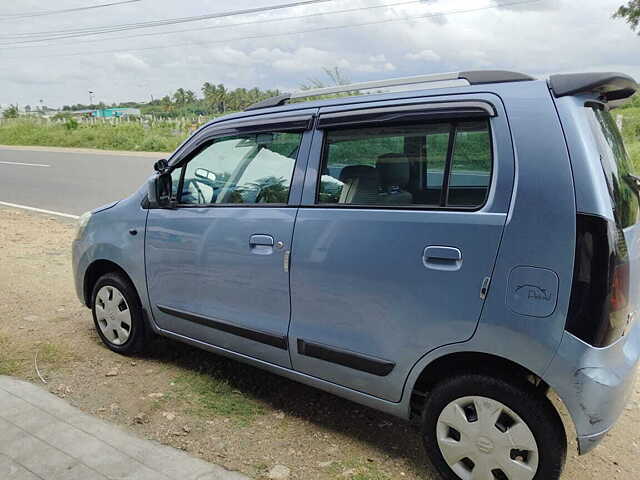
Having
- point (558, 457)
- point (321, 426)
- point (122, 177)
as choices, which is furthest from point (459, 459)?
point (122, 177)

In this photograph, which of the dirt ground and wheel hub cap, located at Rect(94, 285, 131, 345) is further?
wheel hub cap, located at Rect(94, 285, 131, 345)

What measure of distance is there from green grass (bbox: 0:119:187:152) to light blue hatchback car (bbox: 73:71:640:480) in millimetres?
22521

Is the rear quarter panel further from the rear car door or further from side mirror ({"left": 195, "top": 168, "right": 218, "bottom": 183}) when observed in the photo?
side mirror ({"left": 195, "top": 168, "right": 218, "bottom": 183})

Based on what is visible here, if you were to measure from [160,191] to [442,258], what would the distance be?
2035 mm

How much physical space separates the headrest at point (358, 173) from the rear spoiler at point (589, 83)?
0.91m

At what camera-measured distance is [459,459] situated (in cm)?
256

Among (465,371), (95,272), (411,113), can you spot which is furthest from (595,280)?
(95,272)

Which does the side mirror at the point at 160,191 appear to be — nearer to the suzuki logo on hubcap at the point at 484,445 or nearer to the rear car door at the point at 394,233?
the rear car door at the point at 394,233

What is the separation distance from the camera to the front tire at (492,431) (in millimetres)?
2352

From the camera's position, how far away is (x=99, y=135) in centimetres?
3088

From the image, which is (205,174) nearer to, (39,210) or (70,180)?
(39,210)

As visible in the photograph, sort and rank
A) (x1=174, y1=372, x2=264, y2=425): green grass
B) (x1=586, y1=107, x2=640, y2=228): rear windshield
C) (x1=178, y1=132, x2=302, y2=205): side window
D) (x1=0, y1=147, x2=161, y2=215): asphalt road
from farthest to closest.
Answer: (x1=0, y1=147, x2=161, y2=215): asphalt road < (x1=174, y1=372, x2=264, y2=425): green grass < (x1=178, y1=132, x2=302, y2=205): side window < (x1=586, y1=107, x2=640, y2=228): rear windshield

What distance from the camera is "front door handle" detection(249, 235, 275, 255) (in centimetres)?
308

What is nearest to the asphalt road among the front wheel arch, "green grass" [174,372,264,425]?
the front wheel arch
